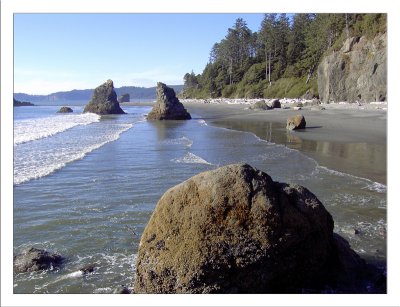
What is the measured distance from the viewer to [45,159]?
16969mm

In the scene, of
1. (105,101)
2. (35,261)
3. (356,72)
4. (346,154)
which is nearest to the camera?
(35,261)

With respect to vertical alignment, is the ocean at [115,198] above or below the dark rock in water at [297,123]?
below

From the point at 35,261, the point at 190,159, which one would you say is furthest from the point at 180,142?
the point at 35,261

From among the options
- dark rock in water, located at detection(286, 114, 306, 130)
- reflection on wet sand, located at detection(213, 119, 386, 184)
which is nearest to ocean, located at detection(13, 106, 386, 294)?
reflection on wet sand, located at detection(213, 119, 386, 184)

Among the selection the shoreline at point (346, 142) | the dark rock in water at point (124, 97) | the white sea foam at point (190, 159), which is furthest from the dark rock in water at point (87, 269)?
the dark rock in water at point (124, 97)

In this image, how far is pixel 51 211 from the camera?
952 centimetres

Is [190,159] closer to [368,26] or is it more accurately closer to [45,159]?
[45,159]

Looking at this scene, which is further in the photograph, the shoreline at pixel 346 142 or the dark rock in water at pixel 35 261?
the shoreline at pixel 346 142

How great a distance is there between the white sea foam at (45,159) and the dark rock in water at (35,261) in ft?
21.0

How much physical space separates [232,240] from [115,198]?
6.17 m

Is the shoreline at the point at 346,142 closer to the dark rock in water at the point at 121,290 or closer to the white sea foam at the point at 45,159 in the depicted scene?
the dark rock in water at the point at 121,290

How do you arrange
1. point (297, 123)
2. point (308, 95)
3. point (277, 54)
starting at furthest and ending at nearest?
1. point (277, 54)
2. point (308, 95)
3. point (297, 123)

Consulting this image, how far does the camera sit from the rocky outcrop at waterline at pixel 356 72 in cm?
3709
